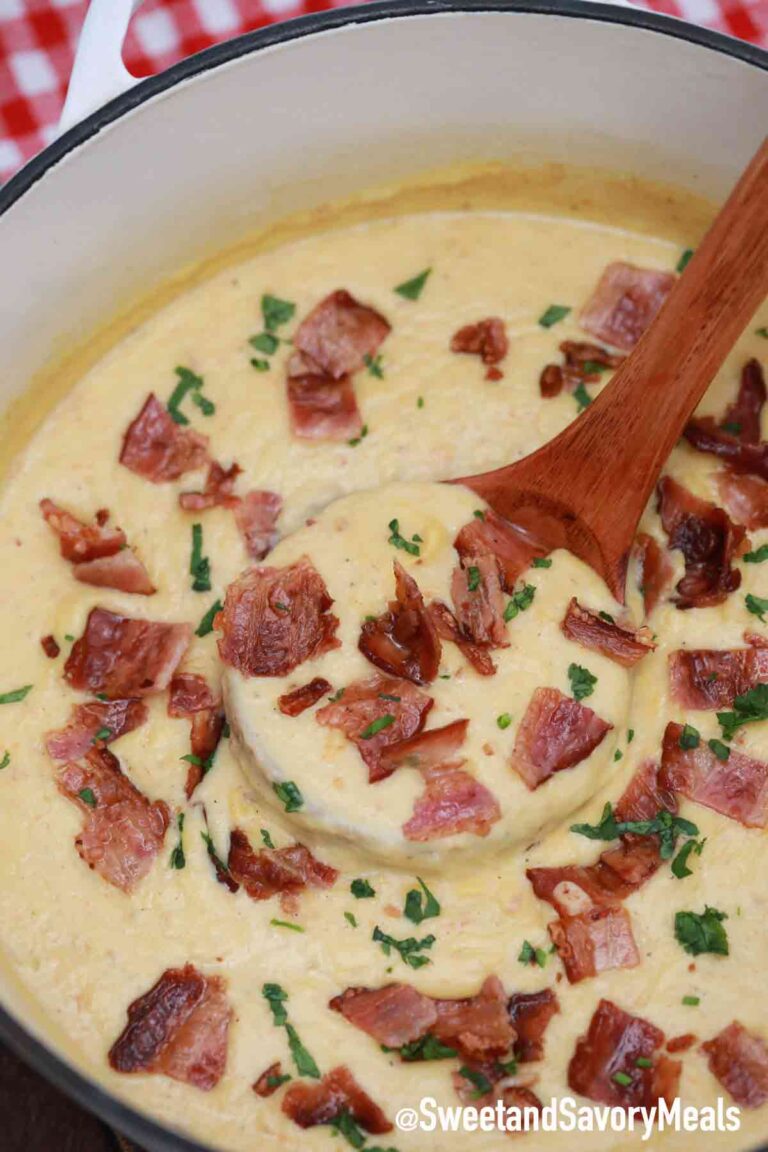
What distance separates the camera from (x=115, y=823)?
8.70ft

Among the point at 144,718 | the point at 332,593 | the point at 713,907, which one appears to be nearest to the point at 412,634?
the point at 332,593

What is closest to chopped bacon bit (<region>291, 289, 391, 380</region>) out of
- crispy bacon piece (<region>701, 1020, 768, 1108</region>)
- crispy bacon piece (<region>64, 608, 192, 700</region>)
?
crispy bacon piece (<region>64, 608, 192, 700</region>)

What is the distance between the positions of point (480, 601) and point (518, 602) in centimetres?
9

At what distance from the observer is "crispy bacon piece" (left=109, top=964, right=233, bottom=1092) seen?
2514mm

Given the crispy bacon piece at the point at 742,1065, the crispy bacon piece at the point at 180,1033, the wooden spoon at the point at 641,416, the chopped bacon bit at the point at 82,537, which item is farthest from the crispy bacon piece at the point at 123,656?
the crispy bacon piece at the point at 742,1065

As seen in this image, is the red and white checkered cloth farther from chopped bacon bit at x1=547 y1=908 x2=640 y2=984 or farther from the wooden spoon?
chopped bacon bit at x1=547 y1=908 x2=640 y2=984

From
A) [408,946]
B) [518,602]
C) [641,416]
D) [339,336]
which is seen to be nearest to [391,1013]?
[408,946]

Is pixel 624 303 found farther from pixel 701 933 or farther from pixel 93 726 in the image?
pixel 93 726

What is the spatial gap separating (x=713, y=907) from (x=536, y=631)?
63 centimetres

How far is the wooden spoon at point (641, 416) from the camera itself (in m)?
2.56

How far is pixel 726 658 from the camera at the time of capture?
2.69 m

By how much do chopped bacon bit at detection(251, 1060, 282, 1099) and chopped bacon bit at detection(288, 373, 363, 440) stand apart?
1298 millimetres

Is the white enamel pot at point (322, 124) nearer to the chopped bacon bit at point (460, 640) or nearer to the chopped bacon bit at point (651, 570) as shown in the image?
the chopped bacon bit at point (651, 570)

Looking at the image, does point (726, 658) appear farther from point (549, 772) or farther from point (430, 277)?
point (430, 277)
